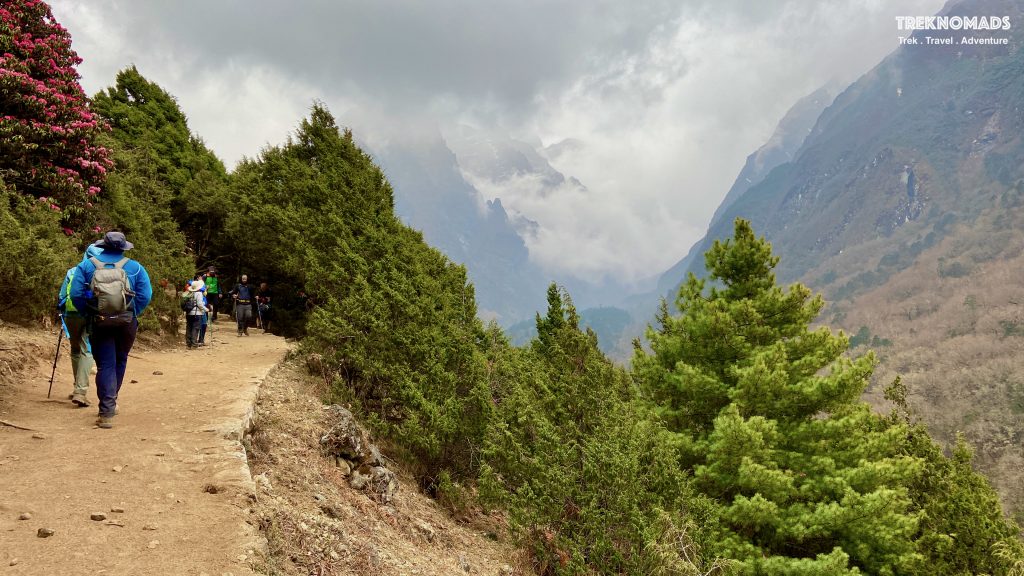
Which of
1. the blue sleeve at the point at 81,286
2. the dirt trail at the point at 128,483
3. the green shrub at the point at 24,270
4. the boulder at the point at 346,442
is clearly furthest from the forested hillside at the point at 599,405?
the dirt trail at the point at 128,483

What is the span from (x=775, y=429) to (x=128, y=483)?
1037 centimetres

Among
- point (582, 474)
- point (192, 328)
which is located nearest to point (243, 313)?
point (192, 328)

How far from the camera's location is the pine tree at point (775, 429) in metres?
9.68

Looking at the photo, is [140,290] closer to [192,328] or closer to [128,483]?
[128,483]

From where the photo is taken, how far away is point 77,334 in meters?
6.46

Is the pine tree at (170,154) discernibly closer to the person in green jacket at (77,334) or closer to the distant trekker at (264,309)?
the distant trekker at (264,309)

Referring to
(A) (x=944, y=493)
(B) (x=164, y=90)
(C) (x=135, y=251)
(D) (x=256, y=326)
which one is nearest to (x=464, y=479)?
(C) (x=135, y=251)

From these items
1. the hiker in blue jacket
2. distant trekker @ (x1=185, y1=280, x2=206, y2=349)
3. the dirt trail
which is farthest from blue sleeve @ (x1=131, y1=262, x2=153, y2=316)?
distant trekker @ (x1=185, y1=280, x2=206, y2=349)

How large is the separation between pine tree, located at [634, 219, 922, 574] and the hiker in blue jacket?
979 cm

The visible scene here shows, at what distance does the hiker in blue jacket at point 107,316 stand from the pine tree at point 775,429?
32.1ft

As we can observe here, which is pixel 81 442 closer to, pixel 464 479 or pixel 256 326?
pixel 464 479

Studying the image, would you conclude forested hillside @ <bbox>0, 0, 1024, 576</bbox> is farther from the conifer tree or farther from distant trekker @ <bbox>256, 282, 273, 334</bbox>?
distant trekker @ <bbox>256, 282, 273, 334</bbox>

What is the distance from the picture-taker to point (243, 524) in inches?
168

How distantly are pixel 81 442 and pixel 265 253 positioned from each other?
14.3m
